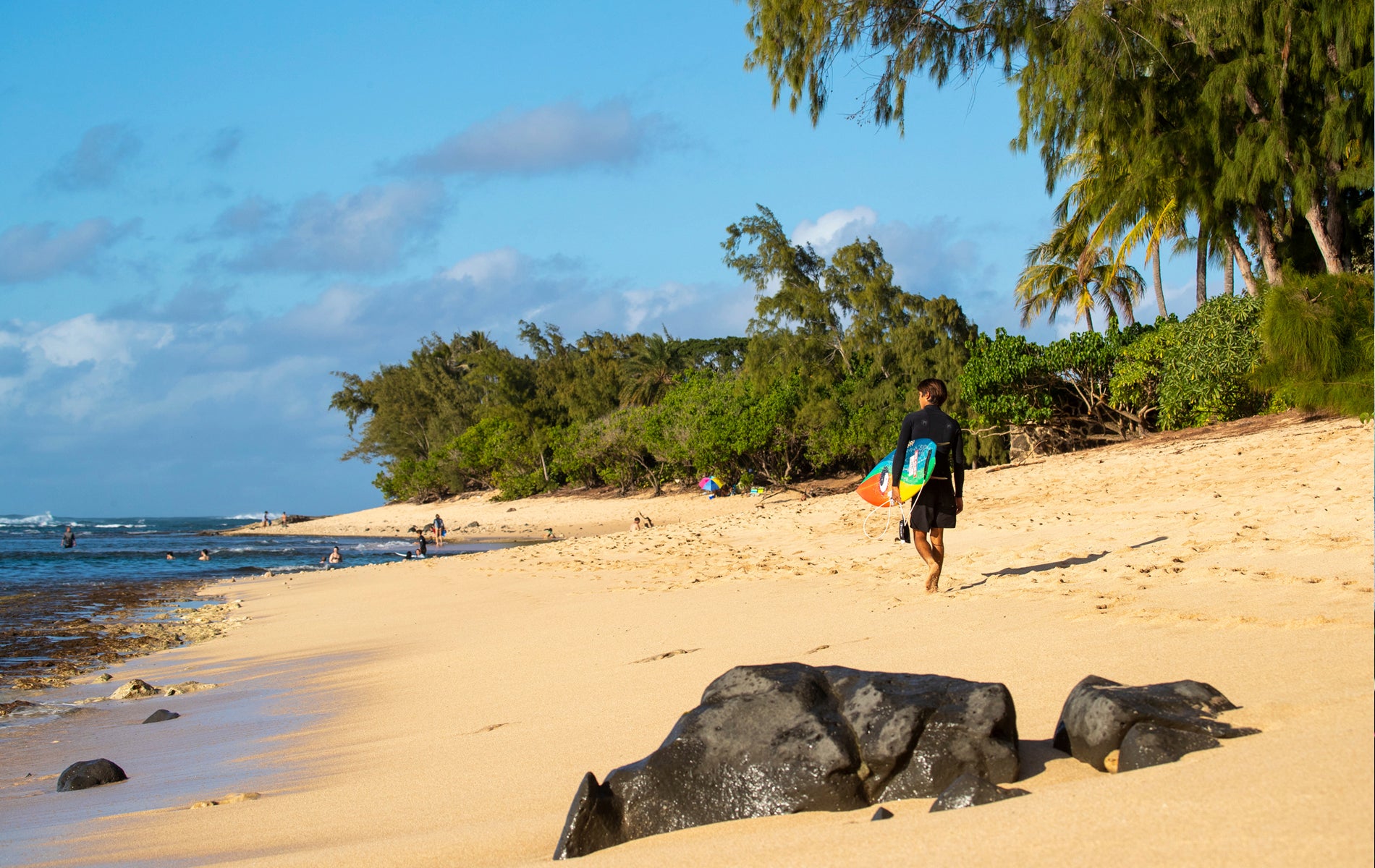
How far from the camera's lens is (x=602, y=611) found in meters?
8.85

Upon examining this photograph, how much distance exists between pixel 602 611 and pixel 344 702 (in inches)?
112

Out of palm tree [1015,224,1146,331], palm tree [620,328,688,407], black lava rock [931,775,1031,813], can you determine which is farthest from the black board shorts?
palm tree [620,328,688,407]

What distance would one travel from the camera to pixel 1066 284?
1220 inches

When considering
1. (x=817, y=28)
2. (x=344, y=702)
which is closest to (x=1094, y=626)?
(x=344, y=702)

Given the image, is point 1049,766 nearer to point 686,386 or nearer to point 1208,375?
point 1208,375

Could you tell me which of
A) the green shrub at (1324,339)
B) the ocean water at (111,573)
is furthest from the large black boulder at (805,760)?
the green shrub at (1324,339)

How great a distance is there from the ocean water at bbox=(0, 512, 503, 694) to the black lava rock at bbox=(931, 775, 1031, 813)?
8.70m

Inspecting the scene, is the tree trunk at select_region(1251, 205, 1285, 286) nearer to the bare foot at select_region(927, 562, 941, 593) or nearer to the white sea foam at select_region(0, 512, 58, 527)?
the bare foot at select_region(927, 562, 941, 593)

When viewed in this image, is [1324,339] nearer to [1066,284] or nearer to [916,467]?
[916,467]

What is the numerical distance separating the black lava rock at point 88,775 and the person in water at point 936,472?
206 inches

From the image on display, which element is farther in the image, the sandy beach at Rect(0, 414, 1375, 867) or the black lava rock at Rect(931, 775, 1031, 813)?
the black lava rock at Rect(931, 775, 1031, 813)

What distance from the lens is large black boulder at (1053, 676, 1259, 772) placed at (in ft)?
8.00

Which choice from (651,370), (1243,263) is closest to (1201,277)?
(1243,263)

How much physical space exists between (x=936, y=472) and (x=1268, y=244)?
571 inches
